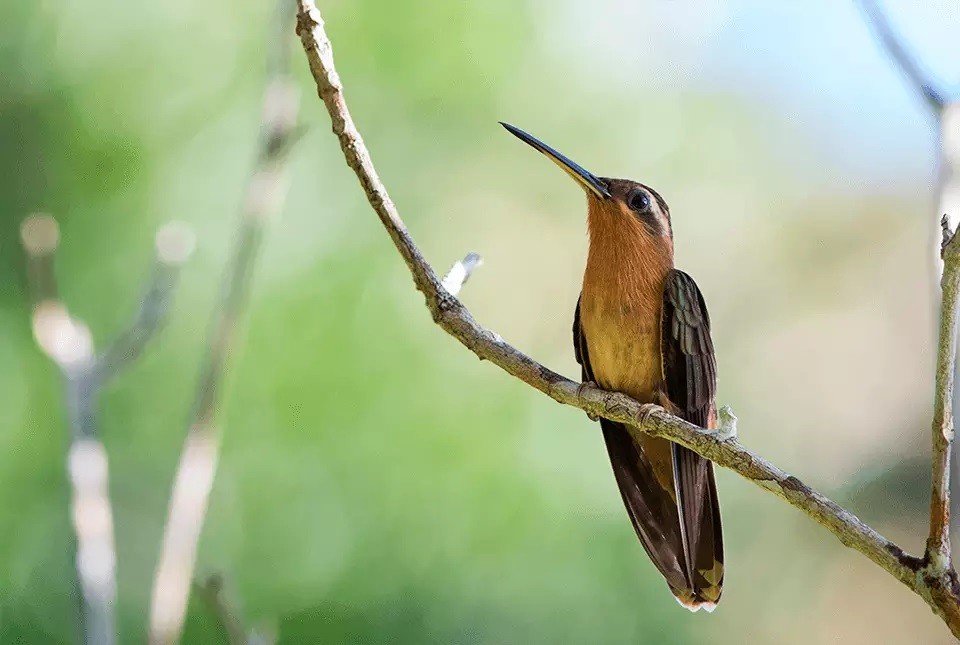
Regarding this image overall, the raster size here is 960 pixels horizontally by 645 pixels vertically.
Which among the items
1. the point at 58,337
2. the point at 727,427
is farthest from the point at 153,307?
the point at 727,427

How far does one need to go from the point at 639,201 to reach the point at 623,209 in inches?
5.2

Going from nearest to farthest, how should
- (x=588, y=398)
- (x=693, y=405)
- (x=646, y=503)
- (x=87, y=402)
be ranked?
(x=87, y=402) < (x=588, y=398) < (x=693, y=405) < (x=646, y=503)

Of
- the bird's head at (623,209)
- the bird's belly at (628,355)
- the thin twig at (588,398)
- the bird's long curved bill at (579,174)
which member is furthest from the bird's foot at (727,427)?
the bird's head at (623,209)

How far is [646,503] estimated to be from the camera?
16.2ft

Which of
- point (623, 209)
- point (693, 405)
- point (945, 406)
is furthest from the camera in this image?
point (623, 209)

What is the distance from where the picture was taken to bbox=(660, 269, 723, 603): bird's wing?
4.49 meters

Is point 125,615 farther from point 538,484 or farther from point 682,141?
point 682,141

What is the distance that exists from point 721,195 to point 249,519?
20.0ft

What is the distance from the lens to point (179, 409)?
827 cm

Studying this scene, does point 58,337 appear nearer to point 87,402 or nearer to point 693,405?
point 87,402

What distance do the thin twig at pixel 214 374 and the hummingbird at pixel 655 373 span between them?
1.15 meters

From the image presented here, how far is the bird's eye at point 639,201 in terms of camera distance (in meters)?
5.38

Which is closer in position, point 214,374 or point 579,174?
point 214,374

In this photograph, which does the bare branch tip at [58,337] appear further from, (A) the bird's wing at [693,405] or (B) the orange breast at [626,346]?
(A) the bird's wing at [693,405]
